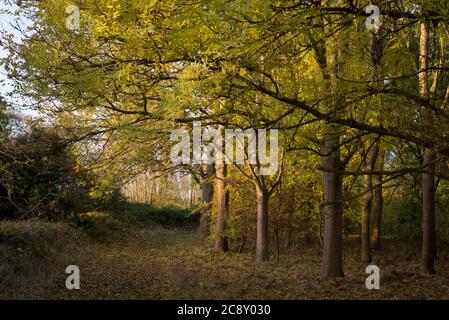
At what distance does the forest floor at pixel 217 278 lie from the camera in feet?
28.3

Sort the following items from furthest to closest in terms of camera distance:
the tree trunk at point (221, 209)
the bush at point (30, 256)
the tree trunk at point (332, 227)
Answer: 1. the tree trunk at point (221, 209)
2. the tree trunk at point (332, 227)
3. the bush at point (30, 256)

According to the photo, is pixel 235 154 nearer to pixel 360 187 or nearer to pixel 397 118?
pixel 360 187

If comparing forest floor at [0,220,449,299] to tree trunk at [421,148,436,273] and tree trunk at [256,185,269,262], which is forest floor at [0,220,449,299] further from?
tree trunk at [256,185,269,262]

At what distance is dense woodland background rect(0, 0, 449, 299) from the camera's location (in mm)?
6359

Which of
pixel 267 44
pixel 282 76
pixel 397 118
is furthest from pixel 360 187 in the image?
pixel 267 44

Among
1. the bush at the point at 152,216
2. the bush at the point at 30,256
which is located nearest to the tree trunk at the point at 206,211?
the bush at the point at 152,216

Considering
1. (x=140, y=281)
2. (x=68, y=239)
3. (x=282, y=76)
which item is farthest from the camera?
(x=68, y=239)

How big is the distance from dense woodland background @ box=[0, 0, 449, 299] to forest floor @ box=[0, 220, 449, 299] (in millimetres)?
72

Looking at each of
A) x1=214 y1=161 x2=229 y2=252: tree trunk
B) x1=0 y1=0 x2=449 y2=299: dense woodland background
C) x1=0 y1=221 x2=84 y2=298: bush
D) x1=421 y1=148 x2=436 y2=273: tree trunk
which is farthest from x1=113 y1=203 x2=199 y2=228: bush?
x1=421 y1=148 x2=436 y2=273: tree trunk

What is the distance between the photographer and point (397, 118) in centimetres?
703

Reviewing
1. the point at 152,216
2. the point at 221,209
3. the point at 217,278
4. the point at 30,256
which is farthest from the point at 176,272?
the point at 152,216

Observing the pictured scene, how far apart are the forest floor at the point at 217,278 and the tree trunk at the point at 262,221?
0.57 metres

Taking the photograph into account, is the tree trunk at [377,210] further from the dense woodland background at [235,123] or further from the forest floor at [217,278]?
the forest floor at [217,278]
